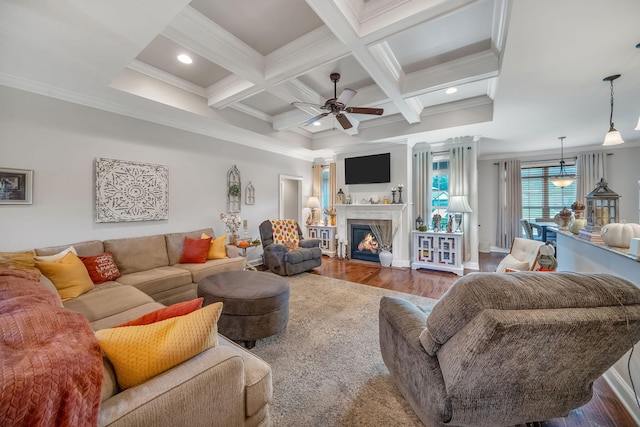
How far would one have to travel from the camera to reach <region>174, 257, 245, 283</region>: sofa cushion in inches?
125

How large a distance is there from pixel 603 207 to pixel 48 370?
3515 mm

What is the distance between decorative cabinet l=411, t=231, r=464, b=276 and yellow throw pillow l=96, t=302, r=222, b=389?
14.9 ft

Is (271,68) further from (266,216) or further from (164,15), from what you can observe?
(266,216)

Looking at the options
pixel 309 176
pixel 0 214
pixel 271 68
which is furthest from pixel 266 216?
pixel 0 214

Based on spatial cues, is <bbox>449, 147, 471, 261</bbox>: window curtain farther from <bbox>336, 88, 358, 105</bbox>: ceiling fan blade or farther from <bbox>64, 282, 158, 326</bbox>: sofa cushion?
<bbox>64, 282, 158, 326</bbox>: sofa cushion

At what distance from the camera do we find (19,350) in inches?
28.8

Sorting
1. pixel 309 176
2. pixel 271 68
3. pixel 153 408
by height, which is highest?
pixel 271 68

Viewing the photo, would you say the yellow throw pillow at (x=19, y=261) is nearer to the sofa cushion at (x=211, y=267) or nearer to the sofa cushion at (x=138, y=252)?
the sofa cushion at (x=138, y=252)

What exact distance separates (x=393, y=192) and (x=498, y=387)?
4.34 m

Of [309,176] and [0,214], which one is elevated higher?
[309,176]

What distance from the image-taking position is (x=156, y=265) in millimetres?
3279

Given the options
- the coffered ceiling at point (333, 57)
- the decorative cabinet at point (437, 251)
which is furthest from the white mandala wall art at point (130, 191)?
the decorative cabinet at point (437, 251)

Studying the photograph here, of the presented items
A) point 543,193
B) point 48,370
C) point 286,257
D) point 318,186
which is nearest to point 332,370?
point 48,370

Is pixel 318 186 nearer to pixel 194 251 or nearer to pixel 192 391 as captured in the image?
pixel 194 251
